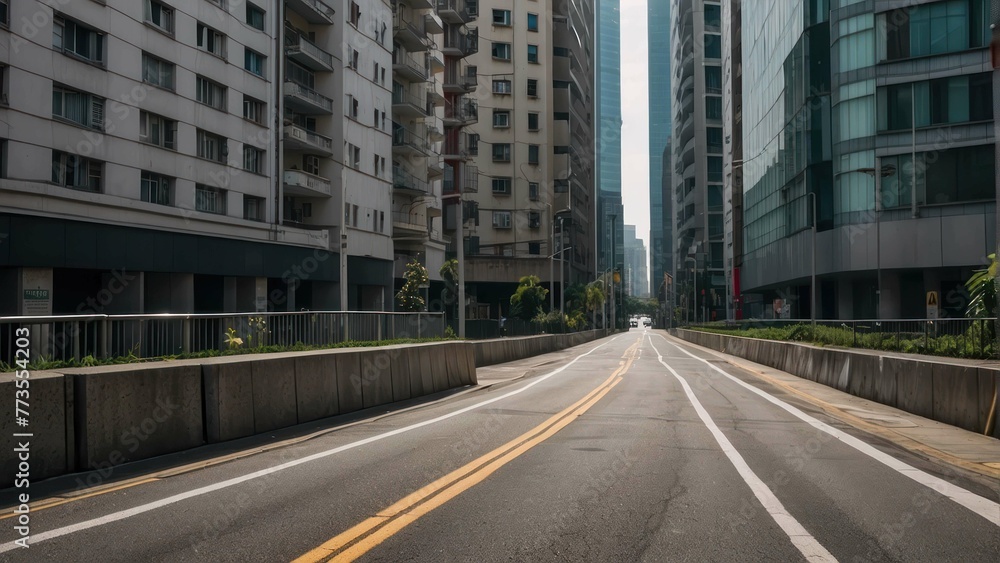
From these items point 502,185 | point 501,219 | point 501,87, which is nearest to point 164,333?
point 501,219

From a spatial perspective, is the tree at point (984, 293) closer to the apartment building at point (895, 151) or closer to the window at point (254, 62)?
the apartment building at point (895, 151)

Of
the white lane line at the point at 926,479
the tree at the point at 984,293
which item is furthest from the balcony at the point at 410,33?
the white lane line at the point at 926,479

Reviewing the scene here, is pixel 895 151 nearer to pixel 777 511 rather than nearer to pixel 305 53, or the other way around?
pixel 305 53

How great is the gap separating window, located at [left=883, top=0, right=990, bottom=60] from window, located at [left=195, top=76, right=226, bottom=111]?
39011mm

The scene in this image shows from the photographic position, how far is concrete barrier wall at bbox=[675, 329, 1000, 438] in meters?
13.7

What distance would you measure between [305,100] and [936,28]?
3741 centimetres

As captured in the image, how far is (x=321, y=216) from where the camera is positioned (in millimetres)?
53500

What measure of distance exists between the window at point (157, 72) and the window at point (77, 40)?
2.83m

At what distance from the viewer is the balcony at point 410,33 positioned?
6372 centimetres

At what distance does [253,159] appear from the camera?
47.2 meters

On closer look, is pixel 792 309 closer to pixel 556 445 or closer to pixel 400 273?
pixel 400 273

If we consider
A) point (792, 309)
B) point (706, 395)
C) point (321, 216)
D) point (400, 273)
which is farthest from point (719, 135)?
point (706, 395)

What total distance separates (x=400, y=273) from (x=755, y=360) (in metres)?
31.7

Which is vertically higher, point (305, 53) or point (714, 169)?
point (714, 169)
